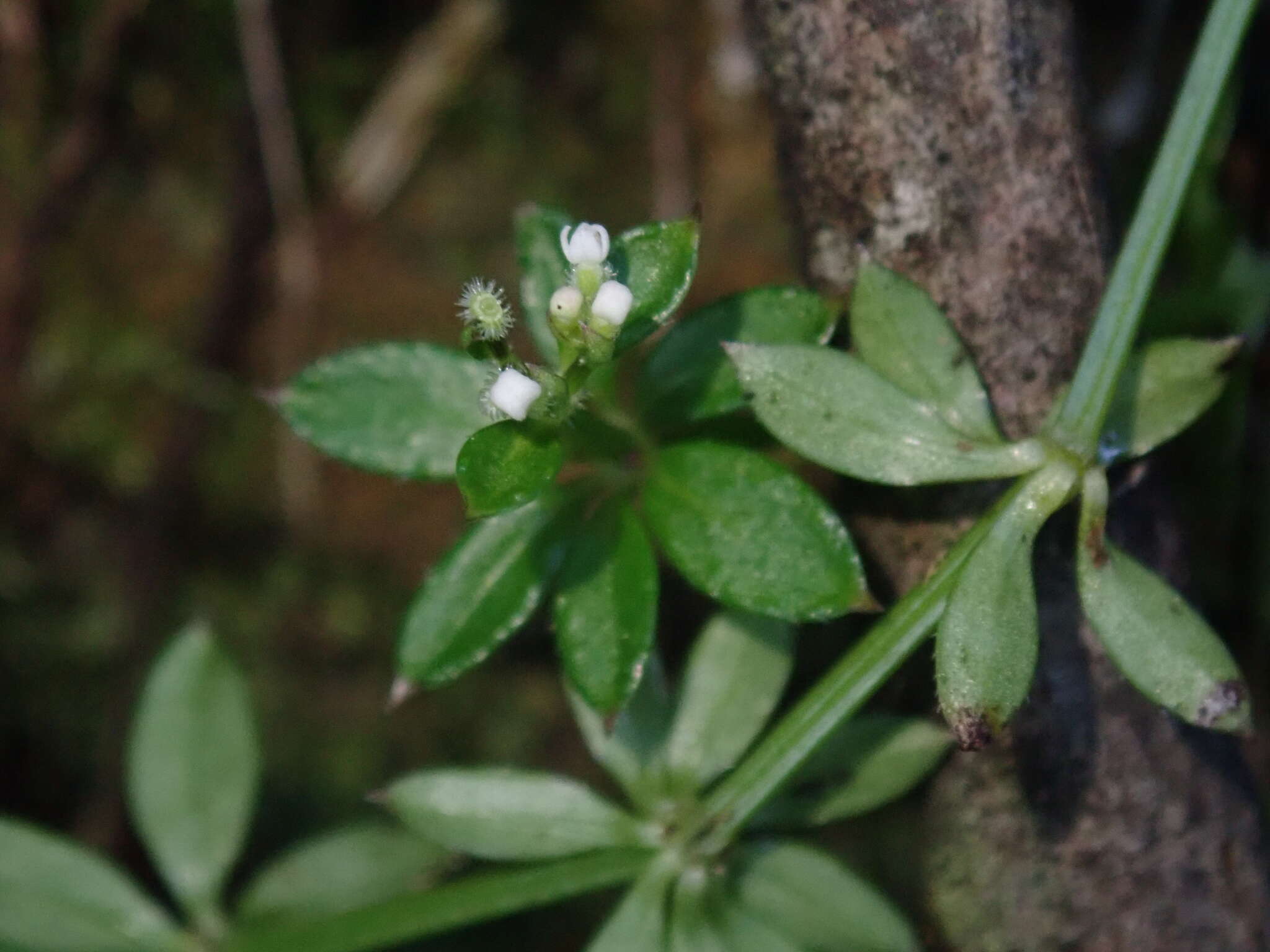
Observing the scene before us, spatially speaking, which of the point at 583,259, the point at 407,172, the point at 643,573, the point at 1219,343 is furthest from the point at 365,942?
the point at 407,172

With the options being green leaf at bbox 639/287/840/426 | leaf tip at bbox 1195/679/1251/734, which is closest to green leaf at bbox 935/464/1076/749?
leaf tip at bbox 1195/679/1251/734

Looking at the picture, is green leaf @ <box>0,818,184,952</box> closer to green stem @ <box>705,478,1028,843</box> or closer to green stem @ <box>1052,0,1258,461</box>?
green stem @ <box>705,478,1028,843</box>

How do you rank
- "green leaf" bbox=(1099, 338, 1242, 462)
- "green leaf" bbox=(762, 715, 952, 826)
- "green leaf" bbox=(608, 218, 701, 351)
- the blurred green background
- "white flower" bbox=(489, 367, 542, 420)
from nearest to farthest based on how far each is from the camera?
"white flower" bbox=(489, 367, 542, 420) < "green leaf" bbox=(608, 218, 701, 351) < "green leaf" bbox=(1099, 338, 1242, 462) < "green leaf" bbox=(762, 715, 952, 826) < the blurred green background

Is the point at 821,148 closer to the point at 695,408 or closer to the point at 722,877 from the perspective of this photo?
the point at 695,408

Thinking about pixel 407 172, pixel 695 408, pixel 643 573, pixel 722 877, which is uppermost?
pixel 407 172

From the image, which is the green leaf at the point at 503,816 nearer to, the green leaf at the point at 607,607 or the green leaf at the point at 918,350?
the green leaf at the point at 607,607

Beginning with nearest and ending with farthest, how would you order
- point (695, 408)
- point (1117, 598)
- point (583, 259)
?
1. point (583, 259)
2. point (1117, 598)
3. point (695, 408)
